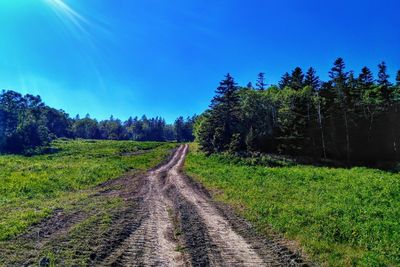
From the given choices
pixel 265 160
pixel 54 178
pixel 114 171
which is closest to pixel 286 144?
pixel 265 160

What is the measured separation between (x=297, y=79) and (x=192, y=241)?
67417 mm

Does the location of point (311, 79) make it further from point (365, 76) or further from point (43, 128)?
point (43, 128)

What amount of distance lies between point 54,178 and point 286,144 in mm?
38445

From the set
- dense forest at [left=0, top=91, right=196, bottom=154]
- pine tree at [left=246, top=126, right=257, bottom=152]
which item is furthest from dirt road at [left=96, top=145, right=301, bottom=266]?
dense forest at [left=0, top=91, right=196, bottom=154]

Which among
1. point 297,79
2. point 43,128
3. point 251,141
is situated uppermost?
point 297,79

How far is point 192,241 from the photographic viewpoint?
37.6 ft

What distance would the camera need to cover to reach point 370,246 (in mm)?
10961

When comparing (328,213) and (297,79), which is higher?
(297,79)

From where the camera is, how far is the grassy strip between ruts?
34.7 feet

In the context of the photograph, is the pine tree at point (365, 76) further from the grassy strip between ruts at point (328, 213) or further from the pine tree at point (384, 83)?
the grassy strip between ruts at point (328, 213)

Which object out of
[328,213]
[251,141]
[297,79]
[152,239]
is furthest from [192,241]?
[297,79]

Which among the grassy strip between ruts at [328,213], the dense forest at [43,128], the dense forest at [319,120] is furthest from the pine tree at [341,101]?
the dense forest at [43,128]

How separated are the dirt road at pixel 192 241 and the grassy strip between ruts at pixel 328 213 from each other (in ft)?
3.94

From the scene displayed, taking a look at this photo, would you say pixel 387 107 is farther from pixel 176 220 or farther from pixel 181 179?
pixel 176 220
